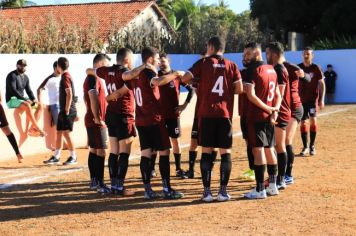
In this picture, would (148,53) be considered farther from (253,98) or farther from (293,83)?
(293,83)

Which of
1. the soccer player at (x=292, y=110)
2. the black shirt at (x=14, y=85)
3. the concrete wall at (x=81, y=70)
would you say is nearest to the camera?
the soccer player at (x=292, y=110)

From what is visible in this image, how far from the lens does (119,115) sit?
8.95 metres

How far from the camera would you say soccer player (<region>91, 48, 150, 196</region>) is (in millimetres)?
8789

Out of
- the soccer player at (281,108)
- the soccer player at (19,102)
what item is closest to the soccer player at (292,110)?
the soccer player at (281,108)

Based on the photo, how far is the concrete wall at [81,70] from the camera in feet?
46.2

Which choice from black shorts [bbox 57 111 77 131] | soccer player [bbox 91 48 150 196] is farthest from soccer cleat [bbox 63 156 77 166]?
soccer player [bbox 91 48 150 196]

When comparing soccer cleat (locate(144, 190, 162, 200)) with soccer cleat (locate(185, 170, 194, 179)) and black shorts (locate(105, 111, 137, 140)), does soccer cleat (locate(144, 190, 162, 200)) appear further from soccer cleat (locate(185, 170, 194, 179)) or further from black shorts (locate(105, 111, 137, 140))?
soccer cleat (locate(185, 170, 194, 179))

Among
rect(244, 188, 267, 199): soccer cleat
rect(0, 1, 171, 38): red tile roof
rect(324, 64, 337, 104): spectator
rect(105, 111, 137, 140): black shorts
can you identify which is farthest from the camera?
rect(0, 1, 171, 38): red tile roof

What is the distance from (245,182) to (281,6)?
2989 centimetres

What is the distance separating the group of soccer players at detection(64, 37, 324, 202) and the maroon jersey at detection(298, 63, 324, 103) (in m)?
3.07

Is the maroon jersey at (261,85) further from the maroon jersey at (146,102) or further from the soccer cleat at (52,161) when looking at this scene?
the soccer cleat at (52,161)

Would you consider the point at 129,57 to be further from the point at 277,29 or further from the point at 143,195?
the point at 277,29

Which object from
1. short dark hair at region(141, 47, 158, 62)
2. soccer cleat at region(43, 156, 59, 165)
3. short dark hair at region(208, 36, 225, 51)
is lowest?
soccer cleat at region(43, 156, 59, 165)

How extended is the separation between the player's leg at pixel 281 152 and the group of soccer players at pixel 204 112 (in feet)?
0.05
